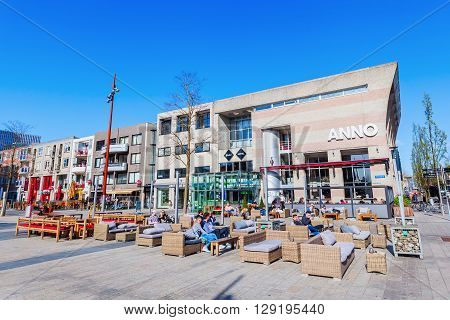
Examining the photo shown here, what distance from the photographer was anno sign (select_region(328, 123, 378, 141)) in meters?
26.4

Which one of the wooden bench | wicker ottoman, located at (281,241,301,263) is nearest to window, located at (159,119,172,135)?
the wooden bench

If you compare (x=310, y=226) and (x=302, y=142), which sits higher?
(x=302, y=142)

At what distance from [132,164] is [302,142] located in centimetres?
2804

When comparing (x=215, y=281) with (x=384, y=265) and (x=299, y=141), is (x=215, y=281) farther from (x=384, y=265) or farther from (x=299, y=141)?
(x=299, y=141)

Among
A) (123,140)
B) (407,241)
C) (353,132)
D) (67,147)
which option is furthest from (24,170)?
(407,241)

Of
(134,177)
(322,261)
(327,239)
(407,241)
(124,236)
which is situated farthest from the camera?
(134,177)

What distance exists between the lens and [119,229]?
1108 cm

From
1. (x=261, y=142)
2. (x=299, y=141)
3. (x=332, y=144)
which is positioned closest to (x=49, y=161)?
(x=261, y=142)

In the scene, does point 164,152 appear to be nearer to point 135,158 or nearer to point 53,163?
point 135,158

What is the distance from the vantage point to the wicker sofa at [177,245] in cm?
754

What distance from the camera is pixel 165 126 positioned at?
1655 inches

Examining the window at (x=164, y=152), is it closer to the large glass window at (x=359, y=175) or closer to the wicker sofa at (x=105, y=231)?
the large glass window at (x=359, y=175)

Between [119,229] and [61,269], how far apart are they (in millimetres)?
4995

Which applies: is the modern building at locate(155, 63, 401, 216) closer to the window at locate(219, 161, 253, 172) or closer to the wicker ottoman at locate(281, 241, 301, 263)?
the window at locate(219, 161, 253, 172)
